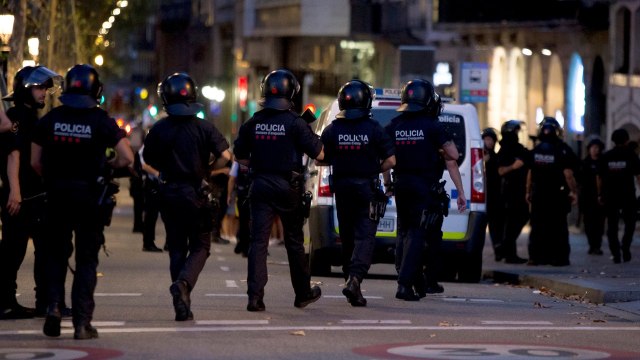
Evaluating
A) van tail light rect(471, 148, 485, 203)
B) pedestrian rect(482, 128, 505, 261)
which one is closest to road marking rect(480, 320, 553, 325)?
van tail light rect(471, 148, 485, 203)

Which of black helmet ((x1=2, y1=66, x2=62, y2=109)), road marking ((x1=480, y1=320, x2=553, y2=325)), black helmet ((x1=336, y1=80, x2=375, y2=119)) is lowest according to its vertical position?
road marking ((x1=480, y1=320, x2=553, y2=325))

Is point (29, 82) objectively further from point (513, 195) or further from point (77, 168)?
point (513, 195)

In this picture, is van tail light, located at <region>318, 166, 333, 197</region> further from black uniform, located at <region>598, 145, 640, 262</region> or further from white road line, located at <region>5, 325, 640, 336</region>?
white road line, located at <region>5, 325, 640, 336</region>

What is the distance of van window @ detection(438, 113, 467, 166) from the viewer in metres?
20.0

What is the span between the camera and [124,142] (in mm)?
12453

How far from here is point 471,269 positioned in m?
20.6

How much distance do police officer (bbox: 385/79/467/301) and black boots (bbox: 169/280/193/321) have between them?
9.79ft

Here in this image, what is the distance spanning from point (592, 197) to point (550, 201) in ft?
10.2

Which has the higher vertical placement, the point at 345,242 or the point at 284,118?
the point at 284,118

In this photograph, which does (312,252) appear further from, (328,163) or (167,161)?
(167,161)

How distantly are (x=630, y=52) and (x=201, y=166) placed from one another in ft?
85.1

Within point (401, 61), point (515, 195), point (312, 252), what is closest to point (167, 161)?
point (312, 252)

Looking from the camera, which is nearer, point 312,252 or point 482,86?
point 312,252

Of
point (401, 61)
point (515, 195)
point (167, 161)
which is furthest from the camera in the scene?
point (401, 61)
